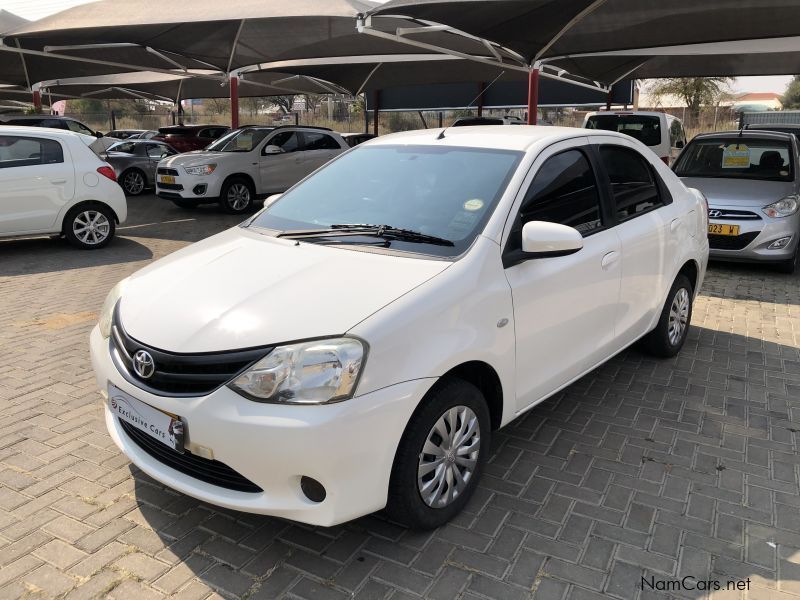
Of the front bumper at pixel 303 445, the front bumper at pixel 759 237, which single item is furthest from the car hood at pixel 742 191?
the front bumper at pixel 303 445

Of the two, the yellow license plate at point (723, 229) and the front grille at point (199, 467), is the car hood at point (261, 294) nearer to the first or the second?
the front grille at point (199, 467)

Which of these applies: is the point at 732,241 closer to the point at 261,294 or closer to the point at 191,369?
the point at 261,294

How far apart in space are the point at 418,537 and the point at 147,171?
15731 mm

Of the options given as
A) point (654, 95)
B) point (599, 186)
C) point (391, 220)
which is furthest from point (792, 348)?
point (654, 95)

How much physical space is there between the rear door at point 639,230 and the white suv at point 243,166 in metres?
8.29

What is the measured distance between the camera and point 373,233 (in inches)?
131

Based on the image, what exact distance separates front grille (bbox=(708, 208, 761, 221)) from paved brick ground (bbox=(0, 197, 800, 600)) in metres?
3.50

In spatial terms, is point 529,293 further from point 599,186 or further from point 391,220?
point 599,186

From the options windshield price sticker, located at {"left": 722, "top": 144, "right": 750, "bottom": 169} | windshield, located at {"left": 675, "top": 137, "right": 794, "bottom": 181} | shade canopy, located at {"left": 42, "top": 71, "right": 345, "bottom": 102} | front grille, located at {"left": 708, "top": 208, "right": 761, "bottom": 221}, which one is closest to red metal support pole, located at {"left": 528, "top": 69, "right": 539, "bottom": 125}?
windshield, located at {"left": 675, "top": 137, "right": 794, "bottom": 181}

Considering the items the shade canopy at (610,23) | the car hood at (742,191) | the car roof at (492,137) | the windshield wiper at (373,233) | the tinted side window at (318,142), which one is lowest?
the car hood at (742,191)

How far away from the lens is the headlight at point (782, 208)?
7773 mm

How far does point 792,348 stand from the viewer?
5430mm

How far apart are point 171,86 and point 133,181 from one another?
10733mm

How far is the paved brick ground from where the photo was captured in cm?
265
